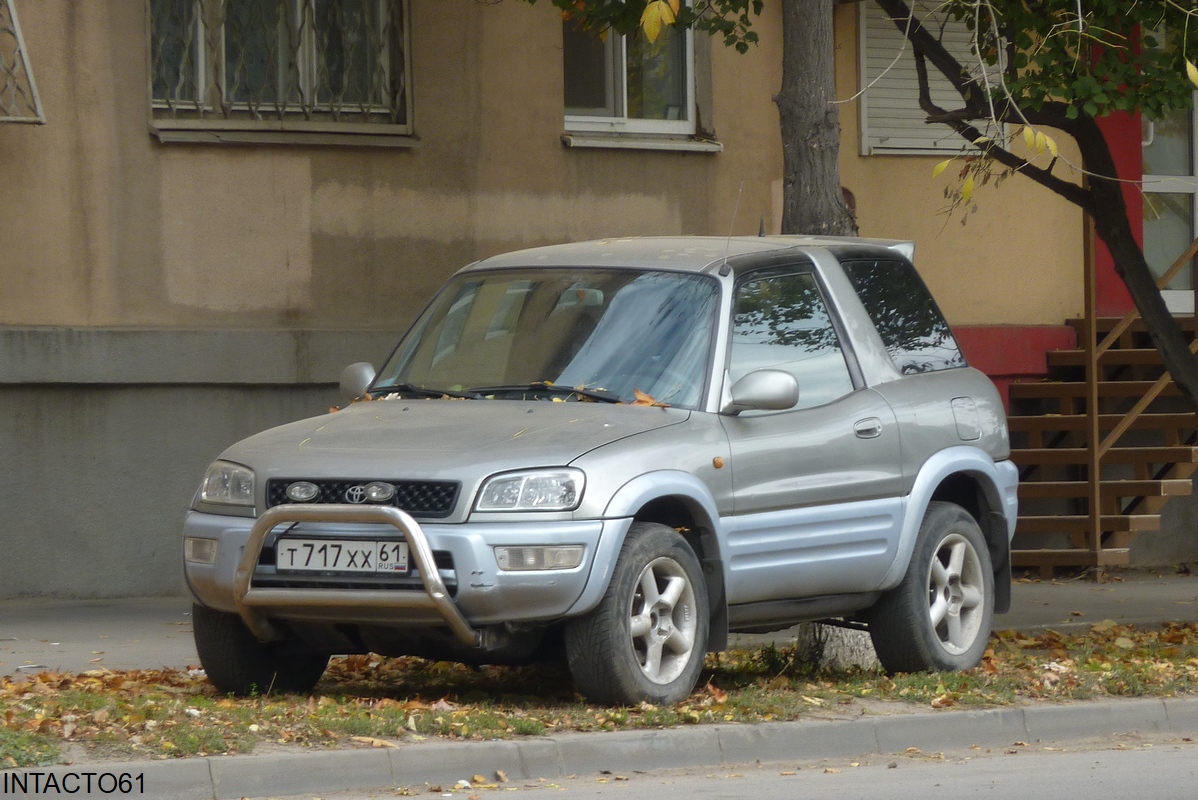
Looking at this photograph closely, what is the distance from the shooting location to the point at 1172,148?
55.1 feet

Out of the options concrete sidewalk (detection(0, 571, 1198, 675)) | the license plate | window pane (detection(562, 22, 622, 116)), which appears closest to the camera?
the license plate

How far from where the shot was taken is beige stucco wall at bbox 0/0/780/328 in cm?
1198

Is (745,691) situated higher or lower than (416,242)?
lower

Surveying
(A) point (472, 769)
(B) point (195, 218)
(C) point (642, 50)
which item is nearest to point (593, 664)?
(A) point (472, 769)

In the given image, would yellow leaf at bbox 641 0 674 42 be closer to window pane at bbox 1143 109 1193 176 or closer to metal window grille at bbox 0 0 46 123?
metal window grille at bbox 0 0 46 123

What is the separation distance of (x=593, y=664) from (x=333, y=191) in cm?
656

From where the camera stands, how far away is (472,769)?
20.7 feet

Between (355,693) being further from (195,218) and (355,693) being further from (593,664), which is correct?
(195,218)

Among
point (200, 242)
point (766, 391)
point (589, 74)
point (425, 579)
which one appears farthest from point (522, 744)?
point (589, 74)

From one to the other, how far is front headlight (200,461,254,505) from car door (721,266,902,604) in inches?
74.7

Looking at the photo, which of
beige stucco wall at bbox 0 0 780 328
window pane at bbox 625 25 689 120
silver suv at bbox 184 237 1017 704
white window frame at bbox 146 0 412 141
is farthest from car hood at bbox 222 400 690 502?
window pane at bbox 625 25 689 120

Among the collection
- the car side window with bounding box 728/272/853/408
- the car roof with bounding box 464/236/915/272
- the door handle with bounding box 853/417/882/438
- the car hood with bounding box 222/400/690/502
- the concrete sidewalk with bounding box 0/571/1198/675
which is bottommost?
the concrete sidewalk with bounding box 0/571/1198/675

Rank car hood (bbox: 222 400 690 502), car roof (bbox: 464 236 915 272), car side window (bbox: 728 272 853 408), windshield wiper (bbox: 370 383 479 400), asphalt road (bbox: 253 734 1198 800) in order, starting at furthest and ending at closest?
car roof (bbox: 464 236 915 272)
car side window (bbox: 728 272 853 408)
windshield wiper (bbox: 370 383 479 400)
car hood (bbox: 222 400 690 502)
asphalt road (bbox: 253 734 1198 800)

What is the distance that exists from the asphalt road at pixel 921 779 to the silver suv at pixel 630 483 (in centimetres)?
57
